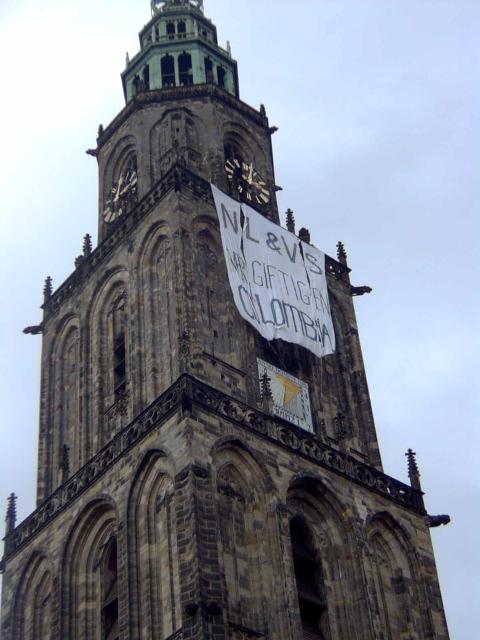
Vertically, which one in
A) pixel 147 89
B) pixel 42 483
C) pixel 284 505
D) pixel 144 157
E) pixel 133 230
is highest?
pixel 147 89

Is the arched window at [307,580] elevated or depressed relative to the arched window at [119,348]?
depressed

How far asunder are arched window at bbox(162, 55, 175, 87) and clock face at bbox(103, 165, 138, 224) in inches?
164

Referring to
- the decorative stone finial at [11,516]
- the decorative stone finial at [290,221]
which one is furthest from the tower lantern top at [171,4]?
the decorative stone finial at [11,516]

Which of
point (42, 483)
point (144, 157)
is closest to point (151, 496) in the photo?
point (42, 483)

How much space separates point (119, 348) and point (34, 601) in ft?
24.1

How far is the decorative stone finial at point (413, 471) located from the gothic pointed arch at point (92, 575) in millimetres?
8574

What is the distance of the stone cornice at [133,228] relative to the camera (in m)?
41.3

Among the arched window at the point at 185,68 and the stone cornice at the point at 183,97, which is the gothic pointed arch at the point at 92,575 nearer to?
the stone cornice at the point at 183,97

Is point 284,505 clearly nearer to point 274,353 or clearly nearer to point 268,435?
point 268,435

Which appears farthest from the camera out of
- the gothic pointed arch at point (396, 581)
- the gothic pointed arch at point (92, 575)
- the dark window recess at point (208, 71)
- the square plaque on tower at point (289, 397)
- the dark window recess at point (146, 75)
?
the dark window recess at point (146, 75)

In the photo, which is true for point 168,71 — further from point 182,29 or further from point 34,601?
point 34,601

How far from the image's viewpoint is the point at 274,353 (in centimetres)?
3966

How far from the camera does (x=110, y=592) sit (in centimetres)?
3522

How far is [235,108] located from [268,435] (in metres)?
14.6
